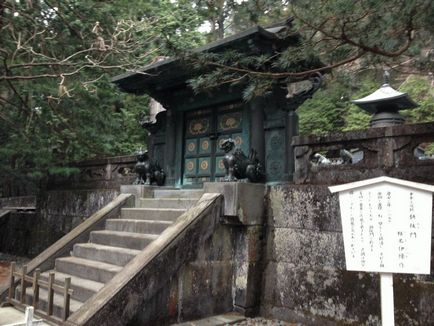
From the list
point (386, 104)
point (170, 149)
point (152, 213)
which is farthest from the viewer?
point (386, 104)

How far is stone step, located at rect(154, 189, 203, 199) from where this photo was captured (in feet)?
25.8

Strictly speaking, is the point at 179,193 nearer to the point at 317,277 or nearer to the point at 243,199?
the point at 243,199

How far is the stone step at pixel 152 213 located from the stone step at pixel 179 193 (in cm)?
70

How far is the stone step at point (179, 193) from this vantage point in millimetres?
7873

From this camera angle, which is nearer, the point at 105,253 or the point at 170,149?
the point at 105,253

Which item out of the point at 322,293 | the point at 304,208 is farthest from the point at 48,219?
the point at 322,293

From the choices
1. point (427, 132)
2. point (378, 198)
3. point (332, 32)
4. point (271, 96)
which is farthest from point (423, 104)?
point (378, 198)

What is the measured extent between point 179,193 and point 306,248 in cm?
297

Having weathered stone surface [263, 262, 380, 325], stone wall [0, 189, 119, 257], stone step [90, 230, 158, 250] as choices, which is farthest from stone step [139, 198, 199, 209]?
weathered stone surface [263, 262, 380, 325]

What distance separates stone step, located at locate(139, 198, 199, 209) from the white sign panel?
3944 millimetres

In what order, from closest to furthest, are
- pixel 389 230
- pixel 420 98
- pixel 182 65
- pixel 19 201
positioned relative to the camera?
1. pixel 389 230
2. pixel 182 65
3. pixel 19 201
4. pixel 420 98

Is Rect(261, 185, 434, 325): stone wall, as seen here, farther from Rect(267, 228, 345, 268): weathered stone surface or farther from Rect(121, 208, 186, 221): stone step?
Rect(121, 208, 186, 221): stone step

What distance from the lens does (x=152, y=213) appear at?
24.6ft

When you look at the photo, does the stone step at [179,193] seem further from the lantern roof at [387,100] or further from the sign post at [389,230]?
the lantern roof at [387,100]
